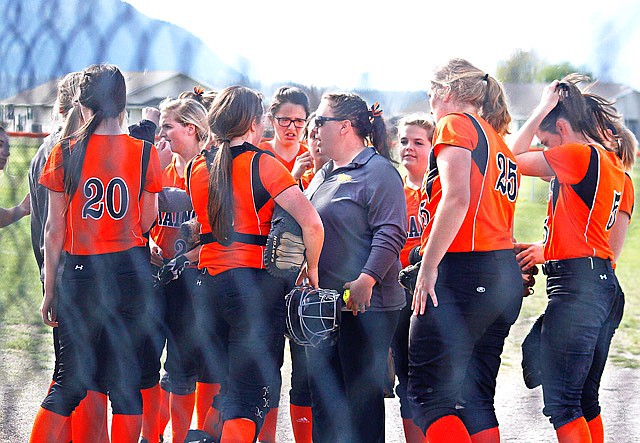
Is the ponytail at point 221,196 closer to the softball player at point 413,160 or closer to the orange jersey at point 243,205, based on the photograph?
the orange jersey at point 243,205

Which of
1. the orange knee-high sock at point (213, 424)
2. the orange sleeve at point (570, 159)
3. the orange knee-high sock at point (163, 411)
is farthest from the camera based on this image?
the orange knee-high sock at point (163, 411)

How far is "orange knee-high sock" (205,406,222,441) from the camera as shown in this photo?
3.58 meters

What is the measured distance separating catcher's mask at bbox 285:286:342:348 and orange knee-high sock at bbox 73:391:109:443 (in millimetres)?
863

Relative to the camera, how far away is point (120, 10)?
3098 mm

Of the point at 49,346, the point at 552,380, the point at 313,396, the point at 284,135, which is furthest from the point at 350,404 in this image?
the point at 49,346

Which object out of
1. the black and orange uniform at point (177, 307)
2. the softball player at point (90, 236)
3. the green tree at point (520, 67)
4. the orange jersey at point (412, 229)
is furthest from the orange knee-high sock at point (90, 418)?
the green tree at point (520, 67)

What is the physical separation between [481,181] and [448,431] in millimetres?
905

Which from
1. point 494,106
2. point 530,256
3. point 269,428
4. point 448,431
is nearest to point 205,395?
point 269,428

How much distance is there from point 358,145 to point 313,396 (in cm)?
106

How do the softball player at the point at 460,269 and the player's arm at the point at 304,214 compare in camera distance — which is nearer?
the softball player at the point at 460,269

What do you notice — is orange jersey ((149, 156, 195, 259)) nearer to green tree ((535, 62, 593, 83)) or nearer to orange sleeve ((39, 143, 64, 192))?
orange sleeve ((39, 143, 64, 192))

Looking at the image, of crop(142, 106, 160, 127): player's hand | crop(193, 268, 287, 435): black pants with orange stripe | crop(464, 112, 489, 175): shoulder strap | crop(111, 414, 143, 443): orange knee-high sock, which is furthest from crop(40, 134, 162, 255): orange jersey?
crop(464, 112, 489, 175): shoulder strap

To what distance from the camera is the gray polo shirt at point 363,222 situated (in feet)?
11.2

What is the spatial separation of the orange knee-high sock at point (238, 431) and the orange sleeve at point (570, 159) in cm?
159
